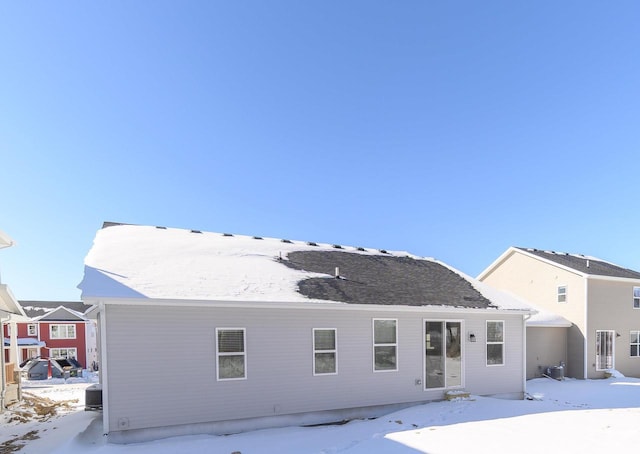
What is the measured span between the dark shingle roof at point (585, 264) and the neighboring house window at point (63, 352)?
137 feet

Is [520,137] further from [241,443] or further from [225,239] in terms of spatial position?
[241,443]

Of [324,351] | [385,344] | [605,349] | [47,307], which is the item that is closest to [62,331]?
[47,307]

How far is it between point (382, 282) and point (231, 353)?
503 cm

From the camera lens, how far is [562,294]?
58.0 ft

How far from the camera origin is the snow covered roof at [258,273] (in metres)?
7.85

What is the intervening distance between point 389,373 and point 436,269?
17.4 ft

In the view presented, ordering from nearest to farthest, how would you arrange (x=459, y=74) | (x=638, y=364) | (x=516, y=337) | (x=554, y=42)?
1. (x=516, y=337)
2. (x=554, y=42)
3. (x=459, y=74)
4. (x=638, y=364)

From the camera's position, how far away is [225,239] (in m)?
12.3

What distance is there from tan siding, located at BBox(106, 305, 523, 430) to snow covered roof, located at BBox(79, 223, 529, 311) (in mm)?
416

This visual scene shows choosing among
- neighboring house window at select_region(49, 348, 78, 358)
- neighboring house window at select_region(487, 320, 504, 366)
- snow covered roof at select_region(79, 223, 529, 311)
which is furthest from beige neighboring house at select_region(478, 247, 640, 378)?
neighboring house window at select_region(49, 348, 78, 358)

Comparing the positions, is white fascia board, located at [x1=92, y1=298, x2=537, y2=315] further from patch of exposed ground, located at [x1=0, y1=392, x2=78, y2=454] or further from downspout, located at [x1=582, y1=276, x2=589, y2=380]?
downspout, located at [x1=582, y1=276, x2=589, y2=380]

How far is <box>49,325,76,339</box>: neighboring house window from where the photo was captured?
1432 inches

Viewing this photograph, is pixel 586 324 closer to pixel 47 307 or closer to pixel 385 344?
pixel 385 344

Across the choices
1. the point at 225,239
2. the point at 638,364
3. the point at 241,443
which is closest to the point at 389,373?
the point at 241,443
